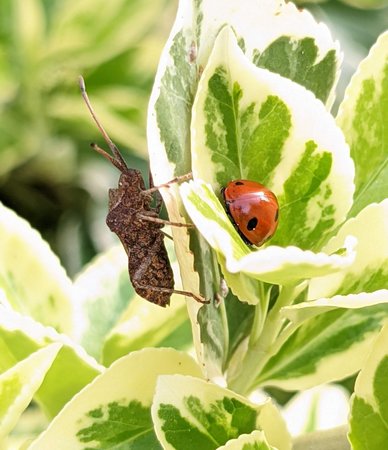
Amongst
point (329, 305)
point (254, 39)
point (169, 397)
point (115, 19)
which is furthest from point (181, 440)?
point (115, 19)

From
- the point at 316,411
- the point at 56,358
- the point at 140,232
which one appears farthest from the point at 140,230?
the point at 316,411

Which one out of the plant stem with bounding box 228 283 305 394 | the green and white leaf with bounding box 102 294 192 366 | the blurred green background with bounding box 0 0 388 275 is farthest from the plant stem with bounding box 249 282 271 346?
the blurred green background with bounding box 0 0 388 275

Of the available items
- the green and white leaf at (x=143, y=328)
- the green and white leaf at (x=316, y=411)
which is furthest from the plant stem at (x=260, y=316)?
the green and white leaf at (x=316, y=411)

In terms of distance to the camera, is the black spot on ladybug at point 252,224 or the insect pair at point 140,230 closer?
the black spot on ladybug at point 252,224

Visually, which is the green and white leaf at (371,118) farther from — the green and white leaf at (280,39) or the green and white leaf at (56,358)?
the green and white leaf at (56,358)

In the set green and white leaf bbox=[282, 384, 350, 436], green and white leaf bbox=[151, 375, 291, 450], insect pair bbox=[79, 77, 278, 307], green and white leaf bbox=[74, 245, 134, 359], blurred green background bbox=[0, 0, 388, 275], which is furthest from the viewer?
blurred green background bbox=[0, 0, 388, 275]

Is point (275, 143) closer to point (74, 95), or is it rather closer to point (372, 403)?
point (372, 403)

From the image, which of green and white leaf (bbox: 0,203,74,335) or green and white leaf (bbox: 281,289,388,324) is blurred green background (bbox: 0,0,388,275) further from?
green and white leaf (bbox: 281,289,388,324)
